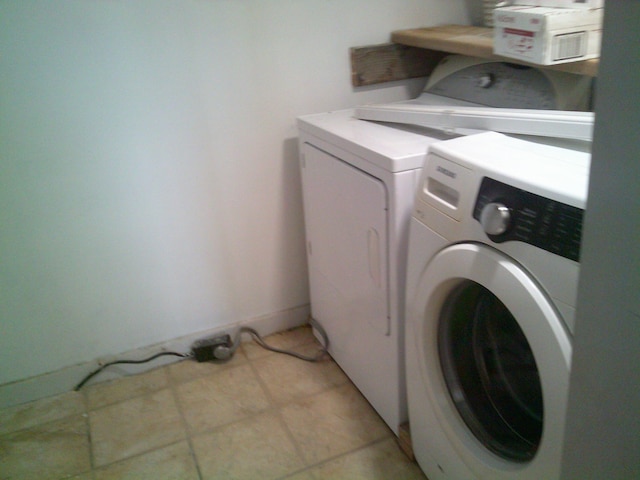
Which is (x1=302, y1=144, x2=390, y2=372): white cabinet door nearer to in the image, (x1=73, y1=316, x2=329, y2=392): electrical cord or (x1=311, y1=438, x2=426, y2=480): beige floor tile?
(x1=73, y1=316, x2=329, y2=392): electrical cord

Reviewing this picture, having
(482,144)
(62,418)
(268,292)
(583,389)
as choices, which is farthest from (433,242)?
(62,418)

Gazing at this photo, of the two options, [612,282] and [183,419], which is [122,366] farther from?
[612,282]

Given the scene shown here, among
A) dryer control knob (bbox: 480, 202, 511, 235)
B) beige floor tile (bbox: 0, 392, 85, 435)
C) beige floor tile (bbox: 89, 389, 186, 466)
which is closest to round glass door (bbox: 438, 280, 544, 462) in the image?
dryer control knob (bbox: 480, 202, 511, 235)

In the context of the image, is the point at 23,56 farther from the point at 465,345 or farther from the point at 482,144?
the point at 465,345

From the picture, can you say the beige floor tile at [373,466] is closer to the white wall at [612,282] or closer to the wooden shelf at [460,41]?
the white wall at [612,282]

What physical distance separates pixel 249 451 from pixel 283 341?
0.54 m

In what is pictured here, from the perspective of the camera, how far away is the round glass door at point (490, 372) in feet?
3.26

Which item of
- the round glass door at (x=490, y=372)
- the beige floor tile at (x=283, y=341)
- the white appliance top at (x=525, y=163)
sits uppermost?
the white appliance top at (x=525, y=163)

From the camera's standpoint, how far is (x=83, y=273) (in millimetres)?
1682

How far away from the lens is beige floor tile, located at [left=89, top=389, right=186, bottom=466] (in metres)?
1.52

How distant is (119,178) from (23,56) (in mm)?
416

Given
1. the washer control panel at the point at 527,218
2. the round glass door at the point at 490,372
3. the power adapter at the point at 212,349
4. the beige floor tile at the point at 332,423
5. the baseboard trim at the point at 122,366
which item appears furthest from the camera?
the power adapter at the point at 212,349

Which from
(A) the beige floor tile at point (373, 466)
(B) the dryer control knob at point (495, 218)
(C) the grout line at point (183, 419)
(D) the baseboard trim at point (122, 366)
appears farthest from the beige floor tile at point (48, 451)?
(B) the dryer control knob at point (495, 218)

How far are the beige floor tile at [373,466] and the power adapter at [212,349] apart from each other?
596mm
